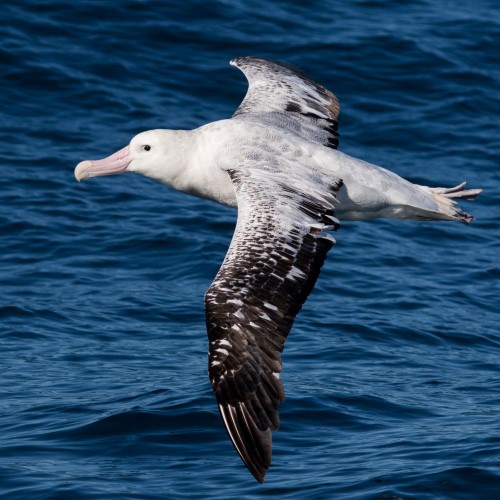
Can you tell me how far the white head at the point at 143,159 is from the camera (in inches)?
403

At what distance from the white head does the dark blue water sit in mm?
1758

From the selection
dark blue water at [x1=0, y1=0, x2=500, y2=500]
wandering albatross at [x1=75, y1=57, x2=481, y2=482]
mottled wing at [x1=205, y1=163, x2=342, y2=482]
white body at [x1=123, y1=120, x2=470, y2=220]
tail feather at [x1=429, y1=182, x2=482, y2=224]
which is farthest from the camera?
tail feather at [x1=429, y1=182, x2=482, y2=224]

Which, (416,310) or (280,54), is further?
(280,54)

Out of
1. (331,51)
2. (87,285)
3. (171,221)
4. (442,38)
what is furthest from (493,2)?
(87,285)

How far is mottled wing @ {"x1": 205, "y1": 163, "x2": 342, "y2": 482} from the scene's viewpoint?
766 cm

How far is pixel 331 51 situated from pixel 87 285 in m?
6.96

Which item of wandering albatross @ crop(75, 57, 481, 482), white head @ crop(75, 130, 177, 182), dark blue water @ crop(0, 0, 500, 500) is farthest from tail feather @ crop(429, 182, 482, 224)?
white head @ crop(75, 130, 177, 182)

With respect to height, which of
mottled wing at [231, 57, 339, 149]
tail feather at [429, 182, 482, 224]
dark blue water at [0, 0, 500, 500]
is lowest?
dark blue water at [0, 0, 500, 500]

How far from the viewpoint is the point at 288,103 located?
456 inches

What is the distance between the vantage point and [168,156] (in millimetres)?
10188

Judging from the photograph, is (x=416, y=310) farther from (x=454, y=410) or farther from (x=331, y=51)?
(x=331, y=51)

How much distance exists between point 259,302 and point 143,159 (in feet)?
8.87

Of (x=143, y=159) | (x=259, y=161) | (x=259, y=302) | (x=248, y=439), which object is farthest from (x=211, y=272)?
(x=248, y=439)

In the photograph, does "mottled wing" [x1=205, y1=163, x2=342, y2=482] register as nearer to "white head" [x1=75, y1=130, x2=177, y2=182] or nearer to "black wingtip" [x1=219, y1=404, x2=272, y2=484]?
"black wingtip" [x1=219, y1=404, x2=272, y2=484]
